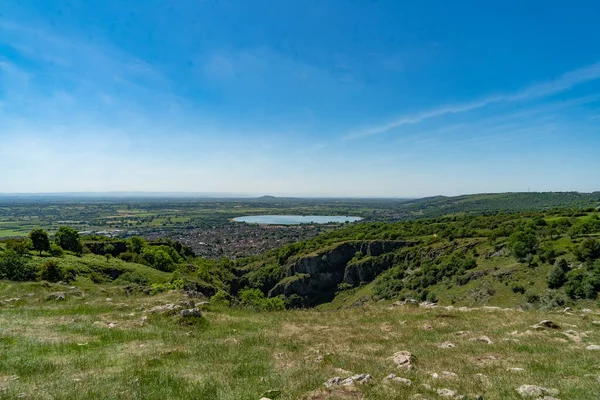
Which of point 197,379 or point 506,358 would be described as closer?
point 197,379

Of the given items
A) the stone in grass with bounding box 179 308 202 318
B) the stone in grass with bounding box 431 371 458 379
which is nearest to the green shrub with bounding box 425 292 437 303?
the stone in grass with bounding box 179 308 202 318

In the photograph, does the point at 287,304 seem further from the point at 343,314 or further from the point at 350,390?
the point at 350,390

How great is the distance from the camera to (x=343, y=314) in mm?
23172

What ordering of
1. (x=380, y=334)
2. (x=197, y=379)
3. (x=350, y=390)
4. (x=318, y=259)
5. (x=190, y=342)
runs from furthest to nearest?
(x=318, y=259), (x=380, y=334), (x=190, y=342), (x=197, y=379), (x=350, y=390)

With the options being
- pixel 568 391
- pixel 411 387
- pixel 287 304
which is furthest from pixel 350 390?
pixel 287 304

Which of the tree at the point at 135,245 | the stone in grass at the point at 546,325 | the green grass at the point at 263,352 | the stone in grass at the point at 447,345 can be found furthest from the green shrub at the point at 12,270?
the stone in grass at the point at 546,325

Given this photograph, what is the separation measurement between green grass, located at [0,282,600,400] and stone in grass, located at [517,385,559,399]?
0.26m

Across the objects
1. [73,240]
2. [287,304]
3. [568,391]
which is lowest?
[287,304]

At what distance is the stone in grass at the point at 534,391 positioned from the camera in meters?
8.53

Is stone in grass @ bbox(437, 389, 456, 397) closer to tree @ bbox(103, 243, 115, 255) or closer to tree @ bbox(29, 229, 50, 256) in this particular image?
tree @ bbox(29, 229, 50, 256)

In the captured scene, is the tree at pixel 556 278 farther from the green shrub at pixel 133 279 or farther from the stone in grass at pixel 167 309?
the green shrub at pixel 133 279

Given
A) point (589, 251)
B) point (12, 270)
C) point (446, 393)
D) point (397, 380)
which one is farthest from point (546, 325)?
point (12, 270)

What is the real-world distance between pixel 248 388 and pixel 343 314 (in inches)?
567

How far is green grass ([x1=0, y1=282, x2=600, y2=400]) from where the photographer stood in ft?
31.1
